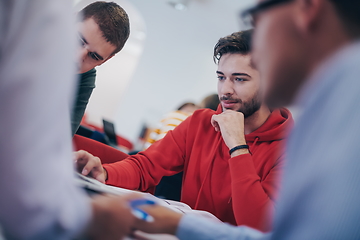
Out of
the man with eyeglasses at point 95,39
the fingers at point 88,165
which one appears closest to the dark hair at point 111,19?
the man with eyeglasses at point 95,39

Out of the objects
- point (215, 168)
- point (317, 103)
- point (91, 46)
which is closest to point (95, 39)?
point (91, 46)

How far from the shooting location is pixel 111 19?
54 cm

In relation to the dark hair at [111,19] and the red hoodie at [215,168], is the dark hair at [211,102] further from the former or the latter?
the dark hair at [111,19]

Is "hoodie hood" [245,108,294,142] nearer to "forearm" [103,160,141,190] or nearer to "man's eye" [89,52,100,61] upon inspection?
"forearm" [103,160,141,190]

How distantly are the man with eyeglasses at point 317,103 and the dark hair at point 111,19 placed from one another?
30cm

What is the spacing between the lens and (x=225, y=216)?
0.79 meters

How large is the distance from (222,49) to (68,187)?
1.89ft

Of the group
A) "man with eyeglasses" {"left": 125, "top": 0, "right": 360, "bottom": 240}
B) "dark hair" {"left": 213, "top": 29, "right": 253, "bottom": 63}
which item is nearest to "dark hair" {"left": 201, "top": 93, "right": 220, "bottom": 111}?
"dark hair" {"left": 213, "top": 29, "right": 253, "bottom": 63}

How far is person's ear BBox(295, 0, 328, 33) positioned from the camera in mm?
322

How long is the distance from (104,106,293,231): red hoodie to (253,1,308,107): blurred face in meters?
0.37

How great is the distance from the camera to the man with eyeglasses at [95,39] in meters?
0.50

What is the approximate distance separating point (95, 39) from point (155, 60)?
0.34m

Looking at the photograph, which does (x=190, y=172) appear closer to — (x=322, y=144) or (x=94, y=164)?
(x=94, y=164)

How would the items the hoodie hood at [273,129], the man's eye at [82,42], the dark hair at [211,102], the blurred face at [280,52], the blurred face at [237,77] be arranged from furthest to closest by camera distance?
the dark hair at [211,102] → the hoodie hood at [273,129] → the blurred face at [237,77] → the man's eye at [82,42] → the blurred face at [280,52]
